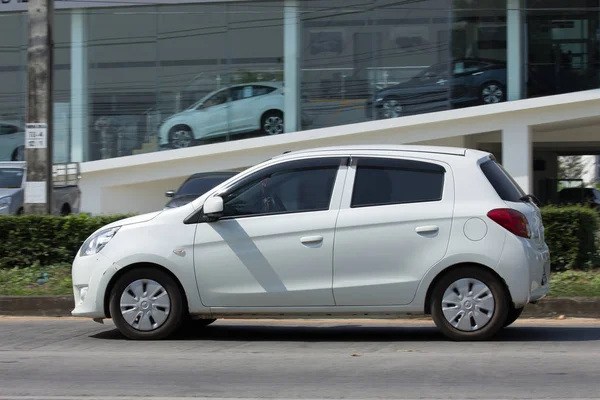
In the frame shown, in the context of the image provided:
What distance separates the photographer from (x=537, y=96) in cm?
2433

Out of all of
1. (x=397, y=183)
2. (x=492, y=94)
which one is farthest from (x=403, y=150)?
(x=492, y=94)

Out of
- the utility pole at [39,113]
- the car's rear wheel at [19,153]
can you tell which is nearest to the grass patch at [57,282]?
the utility pole at [39,113]

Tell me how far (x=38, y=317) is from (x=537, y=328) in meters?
5.71

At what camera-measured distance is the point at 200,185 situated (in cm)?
1888

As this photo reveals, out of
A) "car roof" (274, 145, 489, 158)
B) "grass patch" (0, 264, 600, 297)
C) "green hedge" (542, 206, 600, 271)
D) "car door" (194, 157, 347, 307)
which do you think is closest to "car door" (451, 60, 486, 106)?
"green hedge" (542, 206, 600, 271)

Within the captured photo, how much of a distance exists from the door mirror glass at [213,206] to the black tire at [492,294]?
2.02 metres

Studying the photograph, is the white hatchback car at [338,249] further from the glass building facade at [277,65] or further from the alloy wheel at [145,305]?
the glass building facade at [277,65]

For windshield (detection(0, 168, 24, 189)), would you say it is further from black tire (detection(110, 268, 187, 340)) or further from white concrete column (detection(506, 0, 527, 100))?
black tire (detection(110, 268, 187, 340))

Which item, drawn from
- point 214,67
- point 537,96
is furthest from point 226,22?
point 537,96

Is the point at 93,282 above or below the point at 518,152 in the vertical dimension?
below

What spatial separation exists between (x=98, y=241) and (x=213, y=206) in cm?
124

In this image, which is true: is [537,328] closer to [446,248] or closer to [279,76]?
[446,248]

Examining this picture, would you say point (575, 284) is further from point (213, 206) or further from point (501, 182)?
point (213, 206)

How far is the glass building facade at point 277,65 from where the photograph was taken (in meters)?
23.9
